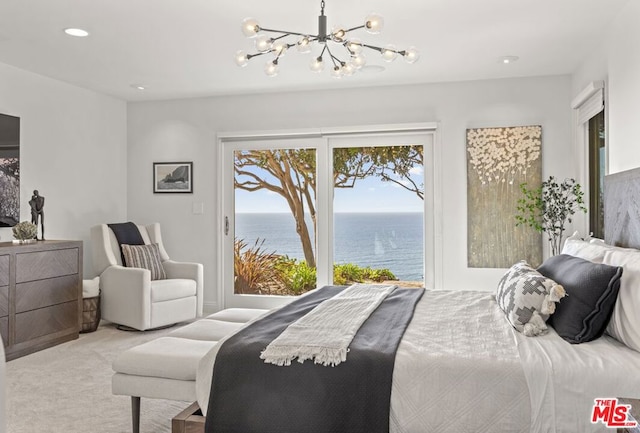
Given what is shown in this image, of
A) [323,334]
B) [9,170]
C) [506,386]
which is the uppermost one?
[9,170]

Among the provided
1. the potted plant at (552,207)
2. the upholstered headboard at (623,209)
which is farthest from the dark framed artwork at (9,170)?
the upholstered headboard at (623,209)

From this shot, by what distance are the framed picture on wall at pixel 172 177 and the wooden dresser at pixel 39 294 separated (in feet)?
5.09

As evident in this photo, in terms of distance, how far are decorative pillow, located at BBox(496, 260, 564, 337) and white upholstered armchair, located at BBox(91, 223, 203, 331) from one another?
11.2ft

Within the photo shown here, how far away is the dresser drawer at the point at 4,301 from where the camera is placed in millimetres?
4078

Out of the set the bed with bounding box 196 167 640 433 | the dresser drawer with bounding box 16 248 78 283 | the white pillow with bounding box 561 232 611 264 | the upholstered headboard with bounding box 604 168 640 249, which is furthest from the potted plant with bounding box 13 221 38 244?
the upholstered headboard with bounding box 604 168 640 249

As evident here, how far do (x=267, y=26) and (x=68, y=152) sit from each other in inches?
113

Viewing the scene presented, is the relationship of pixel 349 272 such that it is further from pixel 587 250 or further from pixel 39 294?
pixel 587 250

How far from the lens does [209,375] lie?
220 centimetres

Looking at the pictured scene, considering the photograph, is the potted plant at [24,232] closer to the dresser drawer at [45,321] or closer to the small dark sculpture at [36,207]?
the small dark sculpture at [36,207]

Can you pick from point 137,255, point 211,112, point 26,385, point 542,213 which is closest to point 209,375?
point 26,385

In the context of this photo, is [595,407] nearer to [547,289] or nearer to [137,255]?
[547,289]

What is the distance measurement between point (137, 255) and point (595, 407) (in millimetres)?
4521

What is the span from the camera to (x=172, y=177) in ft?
20.4

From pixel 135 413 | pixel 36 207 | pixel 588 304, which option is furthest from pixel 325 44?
pixel 36 207
